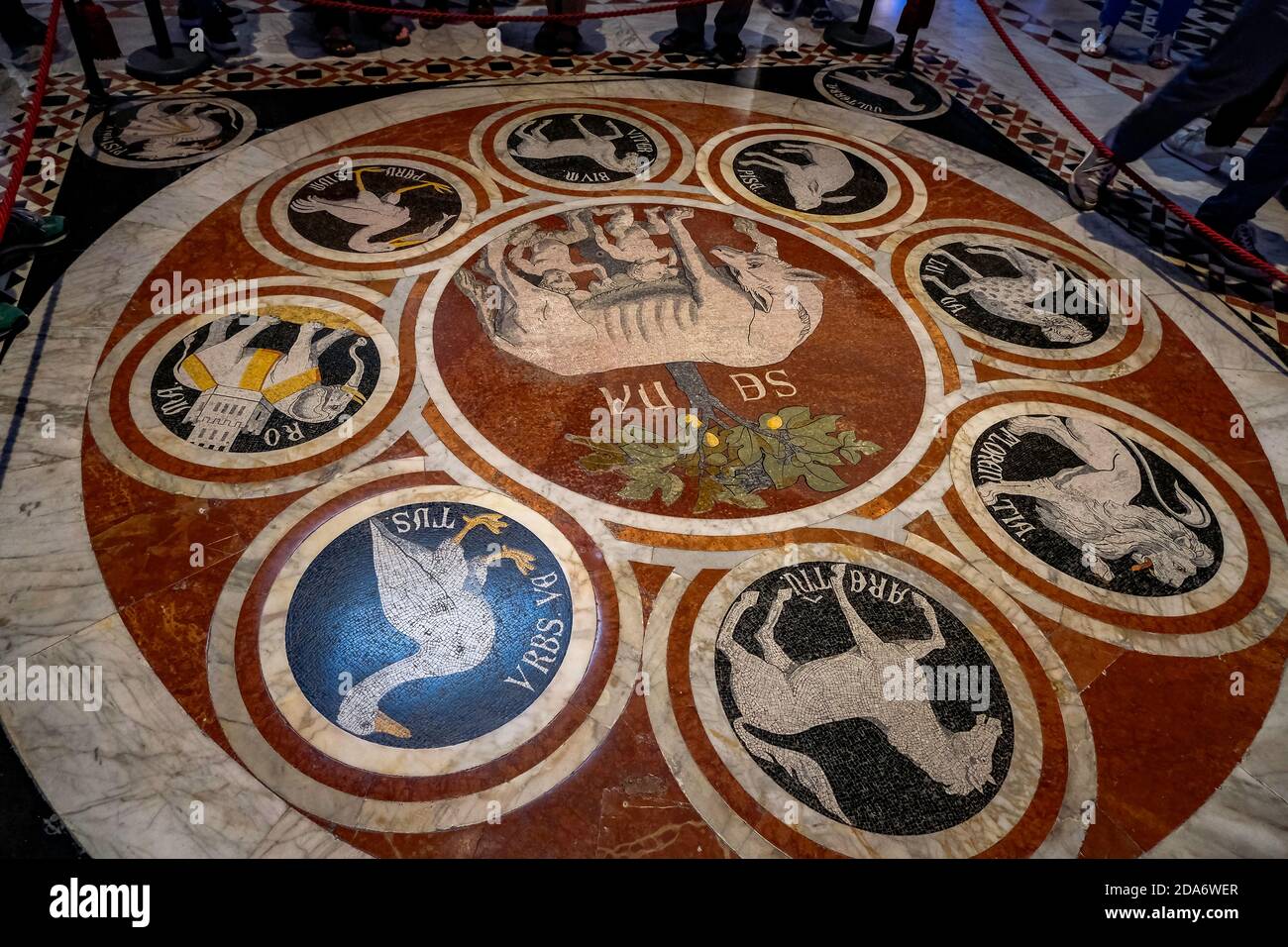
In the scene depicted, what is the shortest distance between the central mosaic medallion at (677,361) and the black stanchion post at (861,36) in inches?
112

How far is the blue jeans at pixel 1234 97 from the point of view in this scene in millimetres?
3975

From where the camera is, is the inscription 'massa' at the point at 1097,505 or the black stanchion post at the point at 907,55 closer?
the inscription 'massa' at the point at 1097,505

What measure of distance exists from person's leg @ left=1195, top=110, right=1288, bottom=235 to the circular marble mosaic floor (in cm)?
84

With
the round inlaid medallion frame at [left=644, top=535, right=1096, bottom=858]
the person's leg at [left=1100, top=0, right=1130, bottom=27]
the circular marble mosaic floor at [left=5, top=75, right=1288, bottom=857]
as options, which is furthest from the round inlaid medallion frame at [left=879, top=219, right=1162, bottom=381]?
the person's leg at [left=1100, top=0, right=1130, bottom=27]

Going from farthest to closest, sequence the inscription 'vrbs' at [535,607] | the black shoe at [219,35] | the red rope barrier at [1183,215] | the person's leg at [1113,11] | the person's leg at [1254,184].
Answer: the person's leg at [1113,11]
the black shoe at [219,35]
the person's leg at [1254,184]
the red rope barrier at [1183,215]
the inscription 'vrbs' at [535,607]

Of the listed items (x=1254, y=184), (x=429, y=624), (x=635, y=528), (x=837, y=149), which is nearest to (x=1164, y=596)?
(x=635, y=528)

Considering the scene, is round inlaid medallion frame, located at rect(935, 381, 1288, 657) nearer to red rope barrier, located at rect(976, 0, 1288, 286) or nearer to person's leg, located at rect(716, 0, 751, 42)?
red rope barrier, located at rect(976, 0, 1288, 286)

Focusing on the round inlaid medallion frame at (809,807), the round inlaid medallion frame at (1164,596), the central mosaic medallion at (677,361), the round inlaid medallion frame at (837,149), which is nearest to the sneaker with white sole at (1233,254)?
the round inlaid medallion frame at (837,149)

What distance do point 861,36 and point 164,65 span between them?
4.97 m

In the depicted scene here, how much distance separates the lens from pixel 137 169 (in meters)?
4.36

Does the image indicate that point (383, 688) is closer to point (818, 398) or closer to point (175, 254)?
point (818, 398)

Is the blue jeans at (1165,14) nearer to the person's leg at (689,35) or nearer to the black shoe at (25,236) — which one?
the person's leg at (689,35)

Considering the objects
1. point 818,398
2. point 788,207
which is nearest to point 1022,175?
point 788,207

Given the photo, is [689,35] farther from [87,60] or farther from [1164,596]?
[1164,596]
